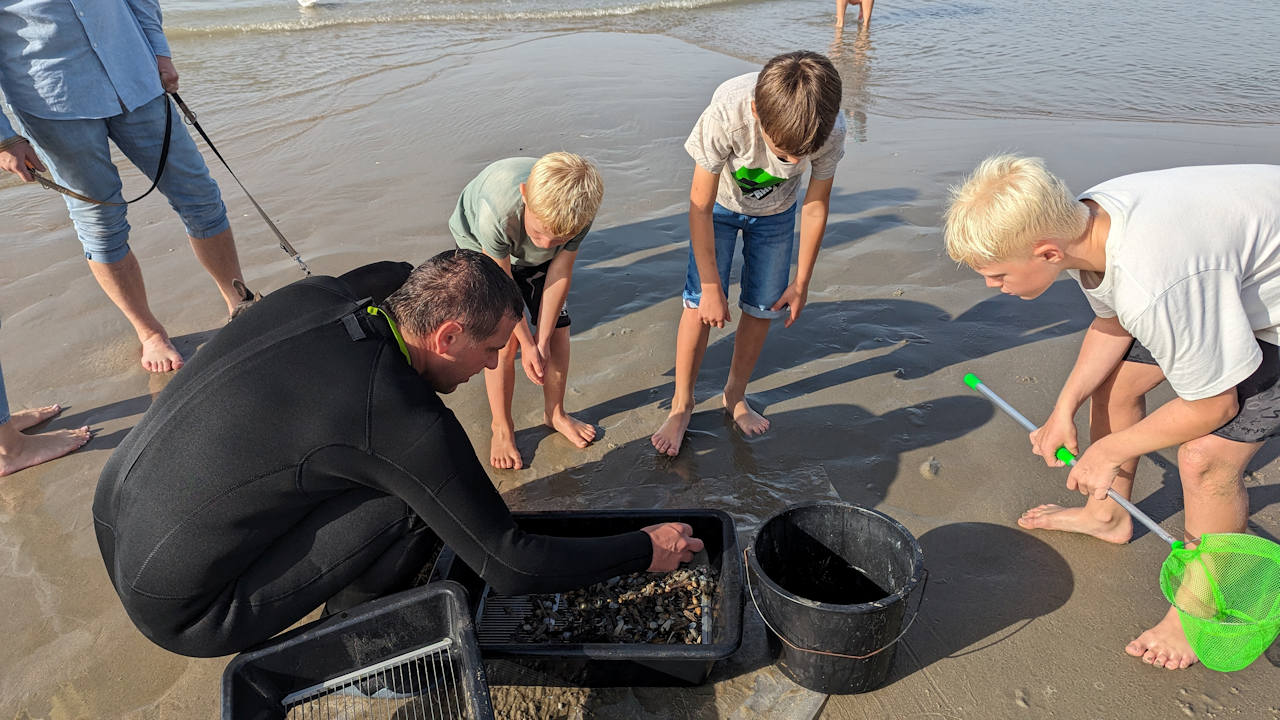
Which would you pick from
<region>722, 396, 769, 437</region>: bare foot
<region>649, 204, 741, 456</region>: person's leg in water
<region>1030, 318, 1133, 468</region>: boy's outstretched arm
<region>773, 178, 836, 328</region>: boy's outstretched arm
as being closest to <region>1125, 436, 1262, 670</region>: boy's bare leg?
<region>1030, 318, 1133, 468</region>: boy's outstretched arm

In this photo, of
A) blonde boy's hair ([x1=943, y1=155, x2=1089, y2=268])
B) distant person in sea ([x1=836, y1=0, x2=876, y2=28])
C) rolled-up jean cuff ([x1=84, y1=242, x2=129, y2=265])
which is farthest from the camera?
distant person in sea ([x1=836, y1=0, x2=876, y2=28])

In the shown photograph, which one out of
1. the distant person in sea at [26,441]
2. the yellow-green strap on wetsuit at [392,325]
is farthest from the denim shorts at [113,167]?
the yellow-green strap on wetsuit at [392,325]

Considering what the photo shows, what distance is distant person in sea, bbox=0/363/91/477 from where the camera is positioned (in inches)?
126

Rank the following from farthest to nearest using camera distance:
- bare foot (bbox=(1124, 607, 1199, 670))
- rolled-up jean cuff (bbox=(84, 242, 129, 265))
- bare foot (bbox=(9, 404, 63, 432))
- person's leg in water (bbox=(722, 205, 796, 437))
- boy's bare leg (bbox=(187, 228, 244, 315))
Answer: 1. boy's bare leg (bbox=(187, 228, 244, 315))
2. rolled-up jean cuff (bbox=(84, 242, 129, 265))
3. bare foot (bbox=(9, 404, 63, 432))
4. person's leg in water (bbox=(722, 205, 796, 437))
5. bare foot (bbox=(1124, 607, 1199, 670))

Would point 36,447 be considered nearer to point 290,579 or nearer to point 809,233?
point 290,579

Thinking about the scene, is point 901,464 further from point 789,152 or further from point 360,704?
point 360,704

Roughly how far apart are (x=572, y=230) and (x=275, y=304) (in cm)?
113

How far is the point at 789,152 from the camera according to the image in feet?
8.47

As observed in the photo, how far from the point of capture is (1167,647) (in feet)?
7.42

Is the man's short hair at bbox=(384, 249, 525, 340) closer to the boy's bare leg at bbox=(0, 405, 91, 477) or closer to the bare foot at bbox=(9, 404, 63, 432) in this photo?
the boy's bare leg at bbox=(0, 405, 91, 477)

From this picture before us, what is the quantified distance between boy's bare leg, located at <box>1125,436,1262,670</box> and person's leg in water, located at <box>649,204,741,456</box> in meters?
1.66

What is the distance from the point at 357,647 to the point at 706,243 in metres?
1.83

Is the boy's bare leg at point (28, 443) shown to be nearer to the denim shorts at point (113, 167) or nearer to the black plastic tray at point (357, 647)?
the denim shorts at point (113, 167)

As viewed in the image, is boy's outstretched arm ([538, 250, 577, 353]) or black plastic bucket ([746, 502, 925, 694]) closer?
black plastic bucket ([746, 502, 925, 694])
